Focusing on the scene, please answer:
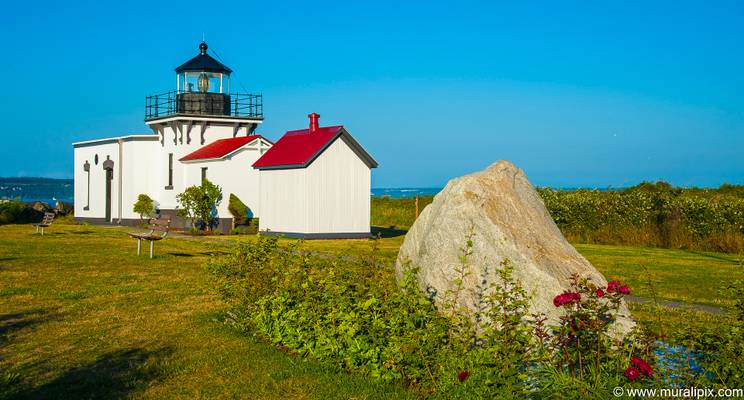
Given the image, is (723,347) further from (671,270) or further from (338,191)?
(338,191)

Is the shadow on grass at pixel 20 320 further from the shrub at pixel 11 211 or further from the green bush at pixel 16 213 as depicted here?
the shrub at pixel 11 211

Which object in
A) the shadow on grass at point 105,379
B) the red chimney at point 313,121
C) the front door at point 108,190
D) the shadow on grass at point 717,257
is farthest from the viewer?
the front door at point 108,190

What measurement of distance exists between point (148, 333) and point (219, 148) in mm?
26467

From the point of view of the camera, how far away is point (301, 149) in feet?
104

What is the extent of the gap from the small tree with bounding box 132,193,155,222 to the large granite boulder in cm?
3054

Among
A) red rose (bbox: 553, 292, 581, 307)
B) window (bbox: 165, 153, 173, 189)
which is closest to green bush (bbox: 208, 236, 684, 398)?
red rose (bbox: 553, 292, 581, 307)

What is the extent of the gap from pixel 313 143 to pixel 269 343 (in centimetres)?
2244

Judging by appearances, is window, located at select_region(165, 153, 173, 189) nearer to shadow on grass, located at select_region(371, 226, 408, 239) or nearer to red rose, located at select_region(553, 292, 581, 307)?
shadow on grass, located at select_region(371, 226, 408, 239)

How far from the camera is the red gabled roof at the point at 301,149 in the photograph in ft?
101

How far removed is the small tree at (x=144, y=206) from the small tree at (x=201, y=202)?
13.1 ft

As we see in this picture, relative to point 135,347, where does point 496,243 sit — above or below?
above

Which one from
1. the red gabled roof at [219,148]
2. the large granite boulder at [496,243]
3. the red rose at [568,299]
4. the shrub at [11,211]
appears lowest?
the red rose at [568,299]

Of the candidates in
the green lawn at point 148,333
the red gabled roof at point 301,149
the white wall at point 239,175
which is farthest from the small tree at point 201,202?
the green lawn at point 148,333

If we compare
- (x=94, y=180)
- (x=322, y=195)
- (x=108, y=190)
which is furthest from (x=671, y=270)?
(x=94, y=180)
